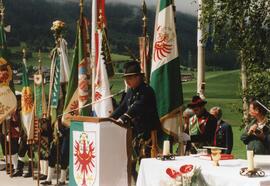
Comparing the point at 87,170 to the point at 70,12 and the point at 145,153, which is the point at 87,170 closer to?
the point at 145,153

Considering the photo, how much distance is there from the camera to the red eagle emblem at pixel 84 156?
704 cm

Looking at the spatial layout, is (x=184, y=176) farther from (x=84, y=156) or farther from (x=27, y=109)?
(x=27, y=109)

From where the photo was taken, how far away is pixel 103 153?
6.93 m

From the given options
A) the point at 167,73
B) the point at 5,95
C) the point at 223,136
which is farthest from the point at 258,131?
the point at 5,95

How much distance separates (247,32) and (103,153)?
16.4 feet

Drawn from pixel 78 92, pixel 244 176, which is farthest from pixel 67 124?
pixel 244 176

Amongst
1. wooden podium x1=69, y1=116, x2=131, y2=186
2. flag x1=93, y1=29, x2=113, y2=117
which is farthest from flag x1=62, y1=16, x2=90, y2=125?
wooden podium x1=69, y1=116, x2=131, y2=186

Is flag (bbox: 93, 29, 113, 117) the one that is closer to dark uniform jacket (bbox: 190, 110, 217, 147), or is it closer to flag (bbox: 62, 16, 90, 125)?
flag (bbox: 62, 16, 90, 125)

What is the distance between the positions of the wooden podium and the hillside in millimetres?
31077

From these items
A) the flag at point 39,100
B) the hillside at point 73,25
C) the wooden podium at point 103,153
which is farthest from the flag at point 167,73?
the hillside at point 73,25

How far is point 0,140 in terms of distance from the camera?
45.7 ft

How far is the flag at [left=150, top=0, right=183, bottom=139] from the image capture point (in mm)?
8609

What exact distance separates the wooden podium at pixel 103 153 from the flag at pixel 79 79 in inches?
130

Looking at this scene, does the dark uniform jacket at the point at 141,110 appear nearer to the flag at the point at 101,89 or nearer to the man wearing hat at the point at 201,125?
the man wearing hat at the point at 201,125
